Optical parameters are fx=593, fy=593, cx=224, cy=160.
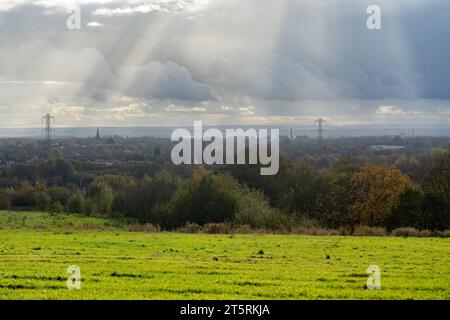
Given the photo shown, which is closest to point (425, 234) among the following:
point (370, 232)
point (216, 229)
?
point (370, 232)

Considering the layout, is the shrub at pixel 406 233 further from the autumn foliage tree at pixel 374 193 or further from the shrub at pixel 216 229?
the shrub at pixel 216 229

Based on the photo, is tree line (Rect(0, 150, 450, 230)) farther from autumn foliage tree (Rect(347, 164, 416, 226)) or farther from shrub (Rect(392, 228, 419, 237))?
shrub (Rect(392, 228, 419, 237))

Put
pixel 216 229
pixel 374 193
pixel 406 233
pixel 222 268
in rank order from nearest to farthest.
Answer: pixel 222 268 < pixel 406 233 < pixel 216 229 < pixel 374 193

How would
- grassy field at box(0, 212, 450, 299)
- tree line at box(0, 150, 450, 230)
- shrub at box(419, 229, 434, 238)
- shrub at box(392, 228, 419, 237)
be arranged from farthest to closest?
tree line at box(0, 150, 450, 230)
shrub at box(392, 228, 419, 237)
shrub at box(419, 229, 434, 238)
grassy field at box(0, 212, 450, 299)

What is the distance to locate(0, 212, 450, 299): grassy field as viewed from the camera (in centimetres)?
1831

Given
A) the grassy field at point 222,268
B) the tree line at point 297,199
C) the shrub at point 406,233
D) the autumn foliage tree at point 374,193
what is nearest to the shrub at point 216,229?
the tree line at point 297,199

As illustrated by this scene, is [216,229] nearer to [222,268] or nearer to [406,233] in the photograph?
[406,233]

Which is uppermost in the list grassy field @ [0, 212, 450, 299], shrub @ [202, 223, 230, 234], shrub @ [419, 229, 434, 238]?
grassy field @ [0, 212, 450, 299]

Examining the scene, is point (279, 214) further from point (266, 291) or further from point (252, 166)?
point (266, 291)

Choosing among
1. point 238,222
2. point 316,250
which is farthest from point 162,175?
point 316,250

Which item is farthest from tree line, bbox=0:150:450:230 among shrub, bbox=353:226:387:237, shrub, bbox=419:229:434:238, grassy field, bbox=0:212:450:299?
grassy field, bbox=0:212:450:299

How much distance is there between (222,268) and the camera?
2423cm

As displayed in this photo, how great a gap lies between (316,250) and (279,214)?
1135 inches
